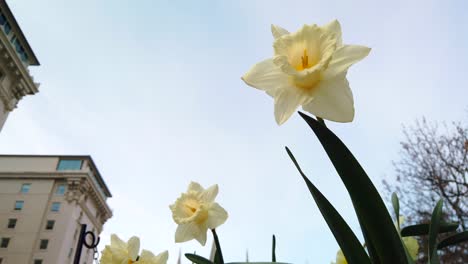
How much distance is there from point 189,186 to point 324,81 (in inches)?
24.6

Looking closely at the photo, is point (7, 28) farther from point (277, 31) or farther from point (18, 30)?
point (277, 31)

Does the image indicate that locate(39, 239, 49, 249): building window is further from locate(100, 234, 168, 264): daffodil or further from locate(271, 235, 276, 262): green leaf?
locate(271, 235, 276, 262): green leaf

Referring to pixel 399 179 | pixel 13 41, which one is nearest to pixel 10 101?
pixel 13 41

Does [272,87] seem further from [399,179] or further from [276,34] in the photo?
[399,179]

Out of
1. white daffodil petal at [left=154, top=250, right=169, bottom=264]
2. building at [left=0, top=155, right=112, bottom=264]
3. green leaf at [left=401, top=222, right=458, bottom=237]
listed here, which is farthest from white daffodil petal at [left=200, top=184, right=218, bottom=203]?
building at [left=0, top=155, right=112, bottom=264]

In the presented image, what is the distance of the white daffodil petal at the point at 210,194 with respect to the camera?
1051 mm

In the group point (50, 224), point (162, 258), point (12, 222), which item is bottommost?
point (162, 258)

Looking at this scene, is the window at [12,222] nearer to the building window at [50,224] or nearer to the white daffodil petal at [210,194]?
the building window at [50,224]

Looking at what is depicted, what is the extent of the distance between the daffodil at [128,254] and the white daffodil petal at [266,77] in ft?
1.82

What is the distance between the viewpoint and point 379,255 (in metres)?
0.53

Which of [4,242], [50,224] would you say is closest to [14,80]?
[50,224]

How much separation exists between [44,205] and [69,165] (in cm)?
467

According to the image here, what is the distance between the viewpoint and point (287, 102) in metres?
0.57

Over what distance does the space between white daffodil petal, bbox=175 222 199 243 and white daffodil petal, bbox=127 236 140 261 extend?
105 millimetres
